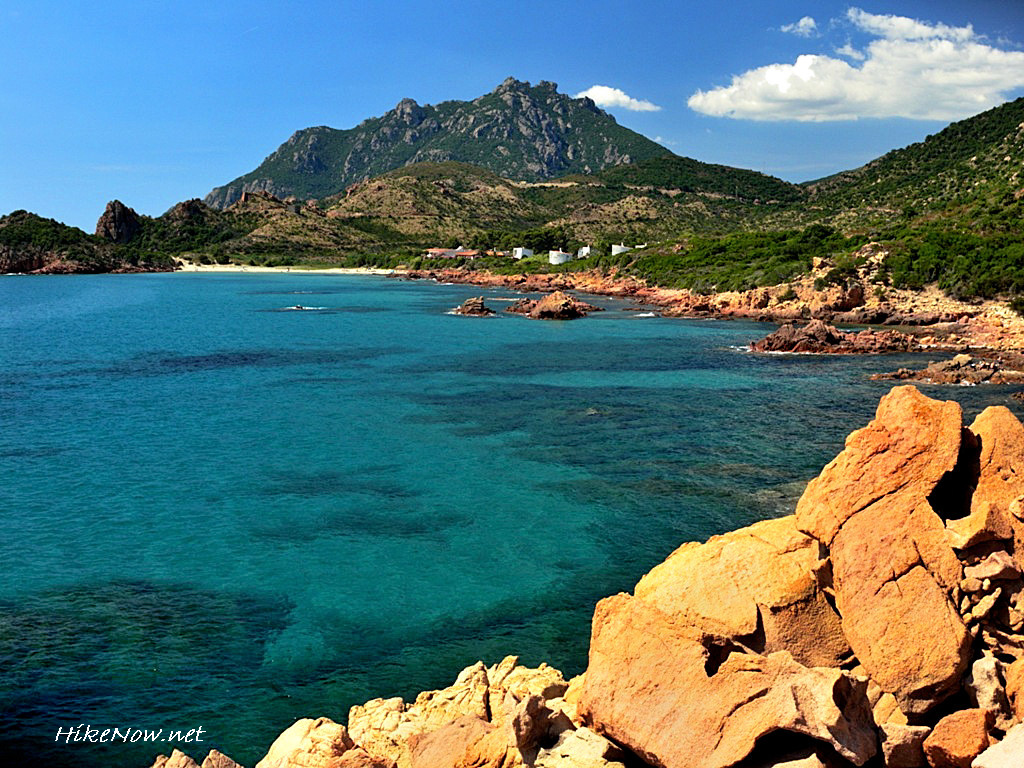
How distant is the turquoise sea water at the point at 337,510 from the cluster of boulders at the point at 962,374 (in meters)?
2.00

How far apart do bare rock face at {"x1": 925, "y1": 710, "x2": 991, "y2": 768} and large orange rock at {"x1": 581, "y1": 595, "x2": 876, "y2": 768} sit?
0.72 m

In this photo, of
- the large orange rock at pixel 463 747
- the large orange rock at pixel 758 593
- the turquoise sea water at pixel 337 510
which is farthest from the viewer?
the turquoise sea water at pixel 337 510

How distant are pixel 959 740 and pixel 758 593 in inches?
105

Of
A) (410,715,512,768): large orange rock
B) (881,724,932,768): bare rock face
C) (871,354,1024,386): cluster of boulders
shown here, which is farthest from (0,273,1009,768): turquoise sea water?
(881,724,932,768): bare rock face

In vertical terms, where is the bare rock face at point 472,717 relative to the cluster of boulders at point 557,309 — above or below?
below

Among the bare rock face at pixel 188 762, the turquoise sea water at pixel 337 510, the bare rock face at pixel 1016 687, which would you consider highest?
the bare rock face at pixel 1016 687

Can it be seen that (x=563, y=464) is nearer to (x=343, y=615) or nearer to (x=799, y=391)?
(x=343, y=615)

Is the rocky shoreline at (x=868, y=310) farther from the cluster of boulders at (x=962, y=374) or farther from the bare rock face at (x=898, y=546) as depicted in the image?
the bare rock face at (x=898, y=546)

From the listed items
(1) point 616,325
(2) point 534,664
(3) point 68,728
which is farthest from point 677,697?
(1) point 616,325

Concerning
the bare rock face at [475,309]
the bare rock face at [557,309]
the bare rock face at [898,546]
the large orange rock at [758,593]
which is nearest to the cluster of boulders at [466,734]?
the large orange rock at [758,593]

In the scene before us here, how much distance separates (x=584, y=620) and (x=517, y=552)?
12.6ft

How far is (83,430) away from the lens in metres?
31.7

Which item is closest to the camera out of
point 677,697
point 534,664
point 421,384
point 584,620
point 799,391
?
point 677,697

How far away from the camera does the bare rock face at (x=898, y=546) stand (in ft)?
27.8
